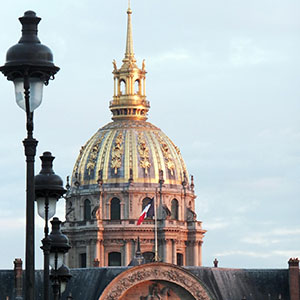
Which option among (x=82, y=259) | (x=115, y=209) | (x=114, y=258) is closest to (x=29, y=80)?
(x=114, y=258)

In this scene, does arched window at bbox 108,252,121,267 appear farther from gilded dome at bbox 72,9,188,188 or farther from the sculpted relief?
the sculpted relief

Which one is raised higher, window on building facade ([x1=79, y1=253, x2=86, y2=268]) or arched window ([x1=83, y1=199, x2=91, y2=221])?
arched window ([x1=83, y1=199, x2=91, y2=221])

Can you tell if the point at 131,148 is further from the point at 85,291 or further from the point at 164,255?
the point at 85,291

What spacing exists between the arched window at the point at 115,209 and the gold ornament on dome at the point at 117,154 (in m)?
3.26

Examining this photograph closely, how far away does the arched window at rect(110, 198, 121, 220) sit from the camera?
176 meters

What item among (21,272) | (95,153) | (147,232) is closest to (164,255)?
(147,232)

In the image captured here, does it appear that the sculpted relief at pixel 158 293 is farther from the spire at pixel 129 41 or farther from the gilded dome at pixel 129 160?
the spire at pixel 129 41

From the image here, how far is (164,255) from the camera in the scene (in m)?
172

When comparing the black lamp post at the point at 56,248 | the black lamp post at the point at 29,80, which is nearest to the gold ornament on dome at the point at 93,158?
the black lamp post at the point at 56,248

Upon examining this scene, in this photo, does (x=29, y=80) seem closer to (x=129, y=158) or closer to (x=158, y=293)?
(x=158, y=293)

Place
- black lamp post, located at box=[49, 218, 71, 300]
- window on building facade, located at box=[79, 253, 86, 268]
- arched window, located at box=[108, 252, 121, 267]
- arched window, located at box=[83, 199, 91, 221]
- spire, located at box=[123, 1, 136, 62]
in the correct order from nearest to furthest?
black lamp post, located at box=[49, 218, 71, 300]
arched window, located at box=[108, 252, 121, 267]
window on building facade, located at box=[79, 253, 86, 268]
arched window, located at box=[83, 199, 91, 221]
spire, located at box=[123, 1, 136, 62]

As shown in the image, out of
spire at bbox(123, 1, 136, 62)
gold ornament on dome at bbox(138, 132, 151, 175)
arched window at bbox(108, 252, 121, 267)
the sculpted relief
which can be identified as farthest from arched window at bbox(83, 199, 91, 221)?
the sculpted relief

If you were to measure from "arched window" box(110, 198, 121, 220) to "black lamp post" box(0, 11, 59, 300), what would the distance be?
14883cm

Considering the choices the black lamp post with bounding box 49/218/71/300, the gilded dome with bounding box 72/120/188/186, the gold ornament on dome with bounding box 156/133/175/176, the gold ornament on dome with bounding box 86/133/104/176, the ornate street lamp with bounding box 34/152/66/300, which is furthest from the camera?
the gold ornament on dome with bounding box 86/133/104/176
